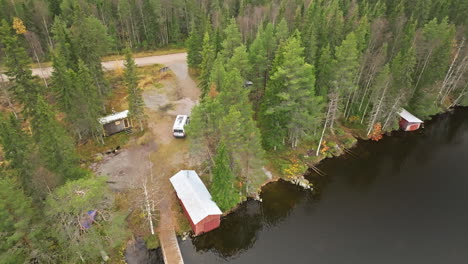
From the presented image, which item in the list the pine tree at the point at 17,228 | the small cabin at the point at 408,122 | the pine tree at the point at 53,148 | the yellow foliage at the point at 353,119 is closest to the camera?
the pine tree at the point at 17,228

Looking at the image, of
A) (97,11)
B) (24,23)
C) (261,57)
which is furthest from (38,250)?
(97,11)

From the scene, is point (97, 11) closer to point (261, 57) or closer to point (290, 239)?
point (261, 57)

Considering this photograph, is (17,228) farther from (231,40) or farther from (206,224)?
(231,40)

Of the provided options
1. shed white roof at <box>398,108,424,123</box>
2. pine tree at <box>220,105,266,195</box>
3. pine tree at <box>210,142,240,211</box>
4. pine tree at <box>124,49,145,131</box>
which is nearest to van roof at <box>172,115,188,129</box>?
pine tree at <box>124,49,145,131</box>

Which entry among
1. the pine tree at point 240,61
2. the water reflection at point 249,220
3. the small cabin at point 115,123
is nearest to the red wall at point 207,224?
the water reflection at point 249,220

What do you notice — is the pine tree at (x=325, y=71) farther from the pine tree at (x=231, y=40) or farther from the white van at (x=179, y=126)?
the white van at (x=179, y=126)

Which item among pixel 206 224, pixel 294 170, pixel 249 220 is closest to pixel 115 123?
pixel 206 224
